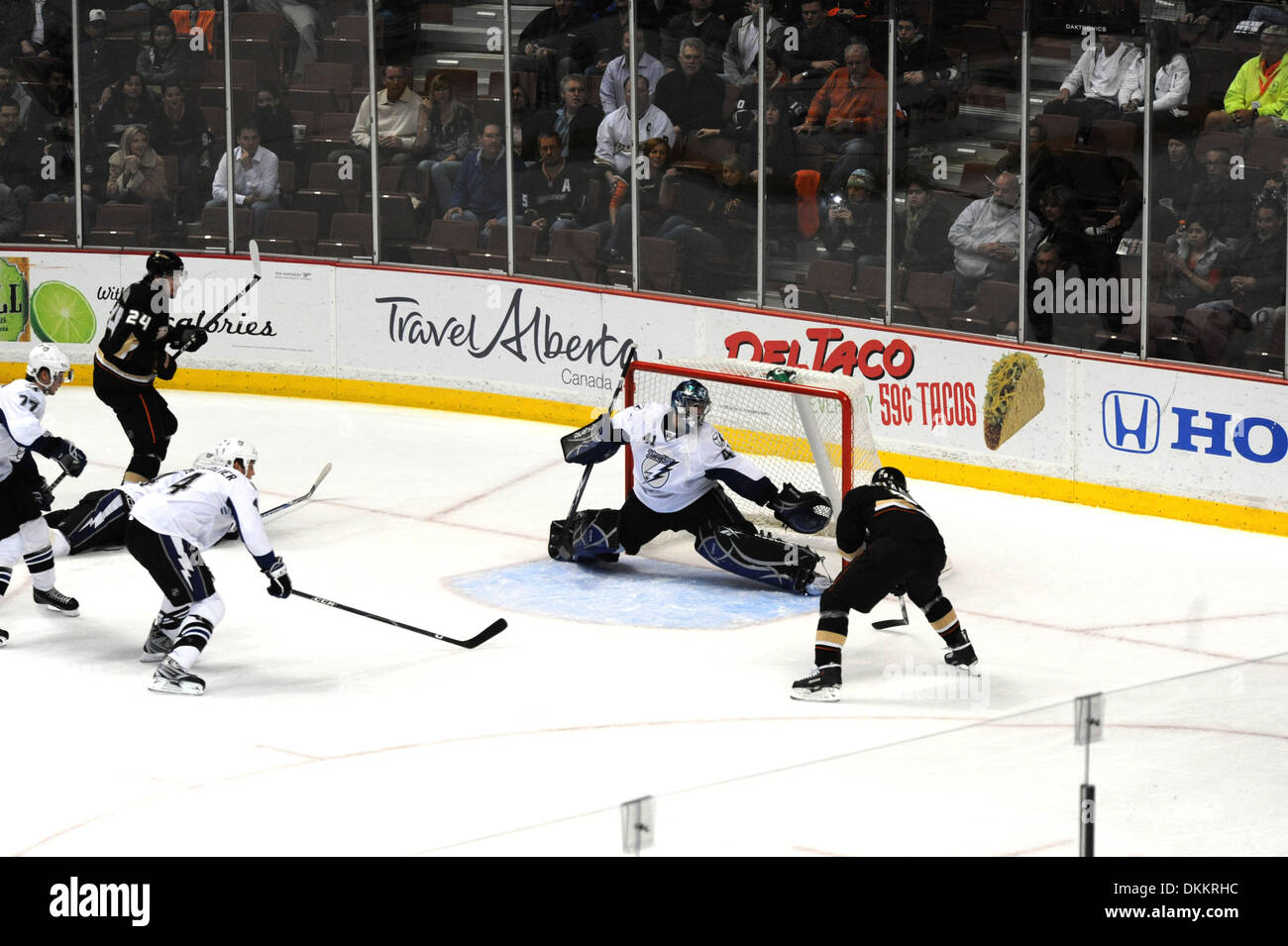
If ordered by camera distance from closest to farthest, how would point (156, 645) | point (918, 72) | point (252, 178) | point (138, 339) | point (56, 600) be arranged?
1. point (156, 645)
2. point (56, 600)
3. point (138, 339)
4. point (918, 72)
5. point (252, 178)

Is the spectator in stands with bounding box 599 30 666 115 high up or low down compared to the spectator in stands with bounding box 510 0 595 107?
down

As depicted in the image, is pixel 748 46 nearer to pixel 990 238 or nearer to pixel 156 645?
pixel 990 238

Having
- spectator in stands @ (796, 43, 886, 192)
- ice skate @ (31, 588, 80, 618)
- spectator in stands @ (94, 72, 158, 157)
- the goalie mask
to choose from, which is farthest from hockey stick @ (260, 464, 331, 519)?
spectator in stands @ (94, 72, 158, 157)

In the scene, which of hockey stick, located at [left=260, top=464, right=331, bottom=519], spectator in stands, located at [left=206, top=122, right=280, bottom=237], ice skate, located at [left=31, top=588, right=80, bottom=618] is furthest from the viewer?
spectator in stands, located at [left=206, top=122, right=280, bottom=237]

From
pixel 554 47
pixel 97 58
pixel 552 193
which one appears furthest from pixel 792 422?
pixel 97 58

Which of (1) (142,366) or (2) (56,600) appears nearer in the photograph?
(2) (56,600)

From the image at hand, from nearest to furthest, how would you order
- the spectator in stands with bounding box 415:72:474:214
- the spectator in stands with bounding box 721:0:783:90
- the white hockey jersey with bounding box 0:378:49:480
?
1. the white hockey jersey with bounding box 0:378:49:480
2. the spectator in stands with bounding box 721:0:783:90
3. the spectator in stands with bounding box 415:72:474:214

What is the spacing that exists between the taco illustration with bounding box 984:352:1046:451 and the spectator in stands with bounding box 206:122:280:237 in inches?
202

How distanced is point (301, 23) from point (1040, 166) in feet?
17.2

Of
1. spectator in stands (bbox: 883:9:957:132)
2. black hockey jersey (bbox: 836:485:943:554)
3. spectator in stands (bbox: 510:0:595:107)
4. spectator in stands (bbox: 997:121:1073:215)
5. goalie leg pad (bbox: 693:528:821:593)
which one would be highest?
spectator in stands (bbox: 510:0:595:107)

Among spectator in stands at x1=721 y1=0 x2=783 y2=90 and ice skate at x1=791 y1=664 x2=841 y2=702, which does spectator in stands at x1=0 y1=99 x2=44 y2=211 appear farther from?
ice skate at x1=791 y1=664 x2=841 y2=702

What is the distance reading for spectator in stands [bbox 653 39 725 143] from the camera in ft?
38.2

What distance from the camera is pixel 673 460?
8898mm
